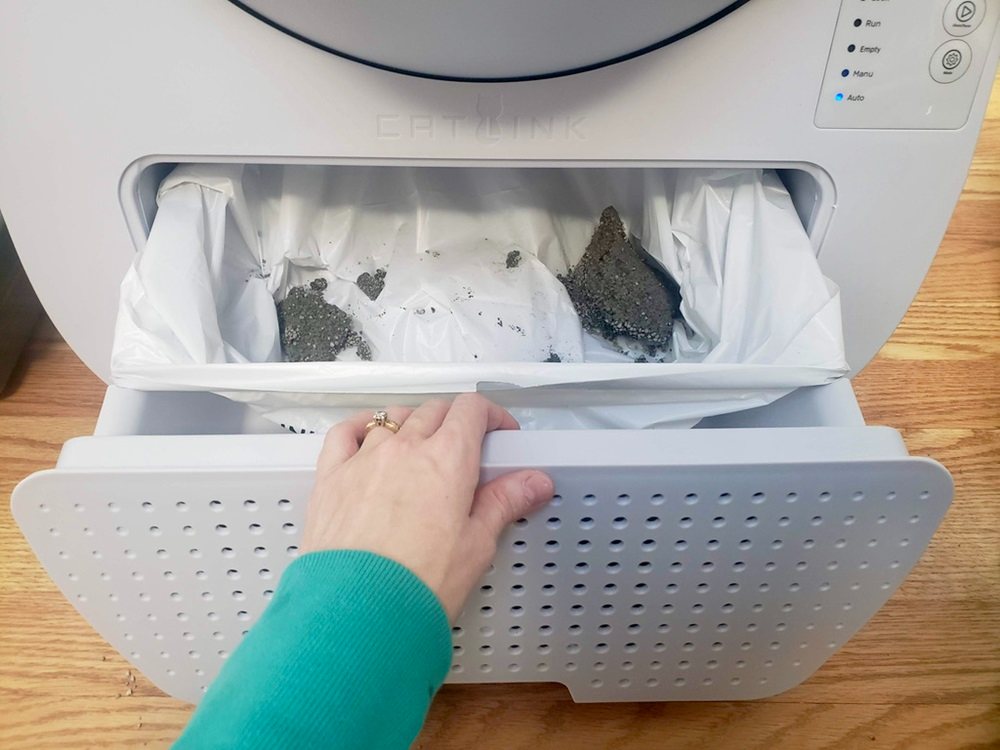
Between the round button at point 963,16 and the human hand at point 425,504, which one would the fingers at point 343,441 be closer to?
the human hand at point 425,504

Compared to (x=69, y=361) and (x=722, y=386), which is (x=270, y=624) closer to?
(x=722, y=386)

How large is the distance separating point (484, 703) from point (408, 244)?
0.31m

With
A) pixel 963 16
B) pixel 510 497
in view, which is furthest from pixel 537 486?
pixel 963 16

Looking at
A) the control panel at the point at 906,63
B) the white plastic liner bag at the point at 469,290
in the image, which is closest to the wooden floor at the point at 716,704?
the white plastic liner bag at the point at 469,290

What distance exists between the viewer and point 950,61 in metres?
0.41

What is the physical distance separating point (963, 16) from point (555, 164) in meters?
0.20

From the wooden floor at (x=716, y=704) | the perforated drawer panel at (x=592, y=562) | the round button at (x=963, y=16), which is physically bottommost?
the wooden floor at (x=716, y=704)

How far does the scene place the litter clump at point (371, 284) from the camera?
0.58 meters

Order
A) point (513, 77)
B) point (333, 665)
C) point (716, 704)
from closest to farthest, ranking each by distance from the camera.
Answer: point (333, 665) → point (513, 77) → point (716, 704)

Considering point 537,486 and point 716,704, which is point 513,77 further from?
point 716,704

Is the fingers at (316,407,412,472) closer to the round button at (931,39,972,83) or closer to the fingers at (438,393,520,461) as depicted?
the fingers at (438,393,520,461)

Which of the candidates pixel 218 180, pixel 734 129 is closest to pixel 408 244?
pixel 218 180

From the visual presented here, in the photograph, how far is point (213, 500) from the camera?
Answer: 0.35 meters

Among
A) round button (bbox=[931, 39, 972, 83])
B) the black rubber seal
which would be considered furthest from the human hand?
round button (bbox=[931, 39, 972, 83])
